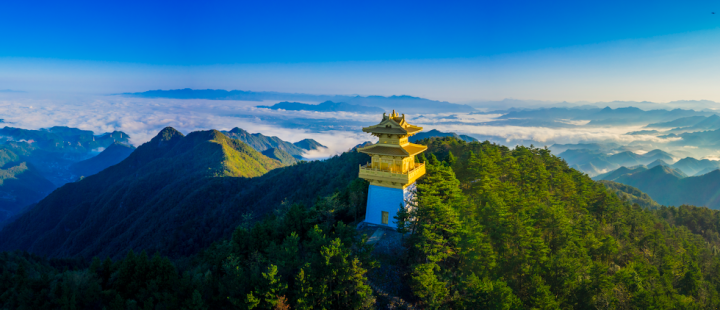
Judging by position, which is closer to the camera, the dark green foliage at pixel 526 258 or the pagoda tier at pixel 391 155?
the dark green foliage at pixel 526 258

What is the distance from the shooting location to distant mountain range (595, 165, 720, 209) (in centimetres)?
14752

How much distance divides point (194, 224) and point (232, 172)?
50490 mm

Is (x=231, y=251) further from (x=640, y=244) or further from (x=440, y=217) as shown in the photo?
(x=640, y=244)

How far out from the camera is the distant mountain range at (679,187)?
484ft

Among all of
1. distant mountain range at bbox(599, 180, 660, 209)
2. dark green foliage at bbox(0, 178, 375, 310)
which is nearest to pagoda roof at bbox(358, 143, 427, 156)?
dark green foliage at bbox(0, 178, 375, 310)

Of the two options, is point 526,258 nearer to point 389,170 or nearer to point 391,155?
point 389,170

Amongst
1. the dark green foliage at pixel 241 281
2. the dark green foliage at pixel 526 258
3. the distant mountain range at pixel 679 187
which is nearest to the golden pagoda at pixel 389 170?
the dark green foliage at pixel 526 258

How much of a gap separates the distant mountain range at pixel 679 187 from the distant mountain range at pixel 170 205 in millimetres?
159605

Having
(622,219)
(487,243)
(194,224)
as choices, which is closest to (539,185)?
(622,219)

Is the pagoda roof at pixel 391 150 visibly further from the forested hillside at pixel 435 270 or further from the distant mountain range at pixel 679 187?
the distant mountain range at pixel 679 187

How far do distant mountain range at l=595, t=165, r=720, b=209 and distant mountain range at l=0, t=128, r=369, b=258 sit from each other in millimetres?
159605

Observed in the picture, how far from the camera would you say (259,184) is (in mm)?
115500

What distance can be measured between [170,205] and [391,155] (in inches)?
4354

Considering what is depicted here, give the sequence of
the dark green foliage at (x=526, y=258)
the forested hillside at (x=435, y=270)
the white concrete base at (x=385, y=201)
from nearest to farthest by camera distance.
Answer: the forested hillside at (x=435, y=270)
the dark green foliage at (x=526, y=258)
the white concrete base at (x=385, y=201)
